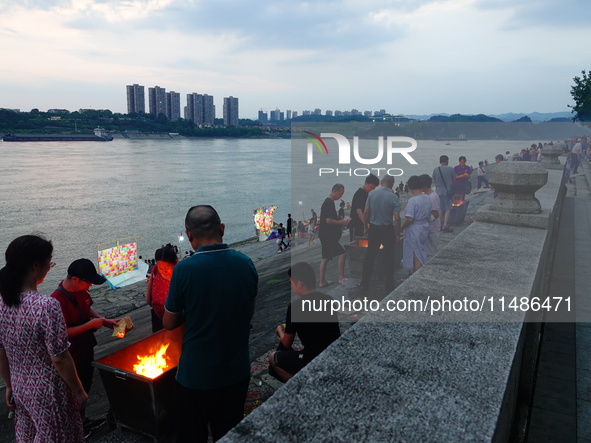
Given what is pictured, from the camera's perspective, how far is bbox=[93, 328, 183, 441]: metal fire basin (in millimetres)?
3372

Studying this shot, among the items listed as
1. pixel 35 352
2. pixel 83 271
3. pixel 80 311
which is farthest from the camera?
pixel 80 311

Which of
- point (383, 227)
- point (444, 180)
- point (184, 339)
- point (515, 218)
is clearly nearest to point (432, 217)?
point (383, 227)

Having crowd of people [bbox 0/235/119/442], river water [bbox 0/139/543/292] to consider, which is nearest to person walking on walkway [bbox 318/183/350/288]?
crowd of people [bbox 0/235/119/442]

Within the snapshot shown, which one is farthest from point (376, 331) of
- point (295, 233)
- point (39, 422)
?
point (295, 233)

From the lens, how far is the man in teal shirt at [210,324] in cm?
251

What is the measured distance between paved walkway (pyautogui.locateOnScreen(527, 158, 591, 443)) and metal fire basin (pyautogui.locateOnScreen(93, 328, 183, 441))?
2.52 metres

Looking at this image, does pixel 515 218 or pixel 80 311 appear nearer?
pixel 80 311

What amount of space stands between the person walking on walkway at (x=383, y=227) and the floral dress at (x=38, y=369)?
489 cm

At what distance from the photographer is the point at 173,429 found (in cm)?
352

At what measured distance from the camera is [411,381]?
68.4 inches

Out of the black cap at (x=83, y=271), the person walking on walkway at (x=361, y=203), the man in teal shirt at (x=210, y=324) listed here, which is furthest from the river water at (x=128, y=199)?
the man in teal shirt at (x=210, y=324)

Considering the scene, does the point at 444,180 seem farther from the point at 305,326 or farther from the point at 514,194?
the point at 305,326

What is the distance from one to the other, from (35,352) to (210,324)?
0.99m

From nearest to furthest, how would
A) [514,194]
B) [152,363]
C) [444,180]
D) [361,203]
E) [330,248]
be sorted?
[152,363]
[514,194]
[330,248]
[361,203]
[444,180]
